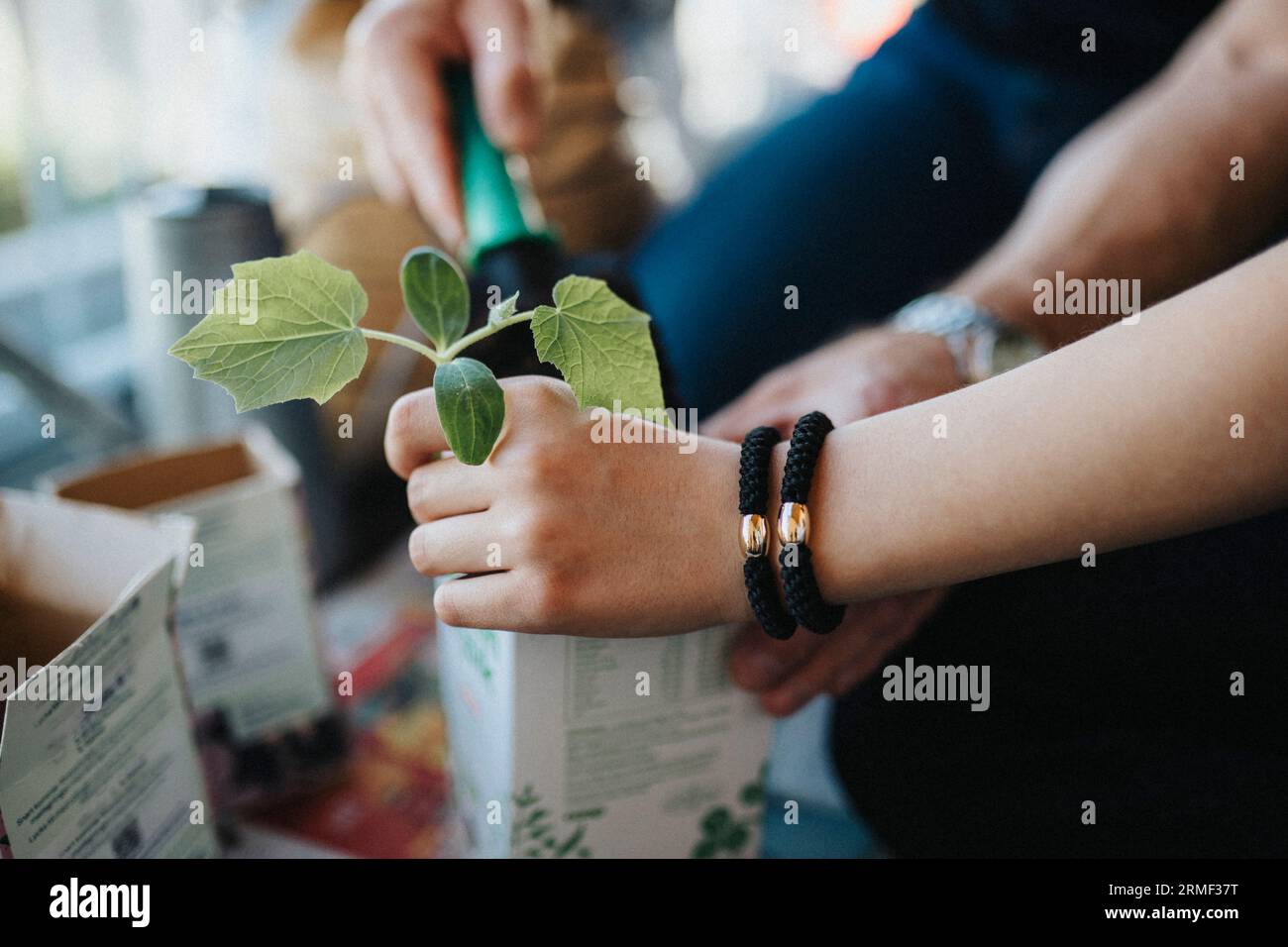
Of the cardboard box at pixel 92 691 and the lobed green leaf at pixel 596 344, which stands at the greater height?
the lobed green leaf at pixel 596 344

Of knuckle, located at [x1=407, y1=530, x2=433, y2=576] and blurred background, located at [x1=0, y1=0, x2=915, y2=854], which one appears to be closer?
knuckle, located at [x1=407, y1=530, x2=433, y2=576]

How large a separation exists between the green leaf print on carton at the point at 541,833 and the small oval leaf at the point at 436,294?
0.72 feet

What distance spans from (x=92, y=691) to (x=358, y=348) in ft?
0.66

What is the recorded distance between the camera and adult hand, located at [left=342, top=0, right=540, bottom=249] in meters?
0.58

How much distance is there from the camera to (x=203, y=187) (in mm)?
721

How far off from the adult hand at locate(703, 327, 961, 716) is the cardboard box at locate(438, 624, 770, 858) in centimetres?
2

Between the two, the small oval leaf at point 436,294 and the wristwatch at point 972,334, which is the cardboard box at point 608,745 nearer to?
the small oval leaf at point 436,294

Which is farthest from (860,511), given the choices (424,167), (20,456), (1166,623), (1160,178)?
(20,456)

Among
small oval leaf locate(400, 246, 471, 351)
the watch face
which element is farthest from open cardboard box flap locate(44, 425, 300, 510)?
the watch face

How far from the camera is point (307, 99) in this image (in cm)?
94

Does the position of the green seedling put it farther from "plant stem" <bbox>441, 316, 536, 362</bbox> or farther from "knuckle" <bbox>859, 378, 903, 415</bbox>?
"knuckle" <bbox>859, 378, 903, 415</bbox>

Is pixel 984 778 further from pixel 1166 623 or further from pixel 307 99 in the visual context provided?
pixel 307 99

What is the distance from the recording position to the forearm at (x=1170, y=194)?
0.71 m

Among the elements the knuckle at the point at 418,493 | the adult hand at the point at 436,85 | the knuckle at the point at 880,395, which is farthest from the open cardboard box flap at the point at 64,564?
the knuckle at the point at 880,395
